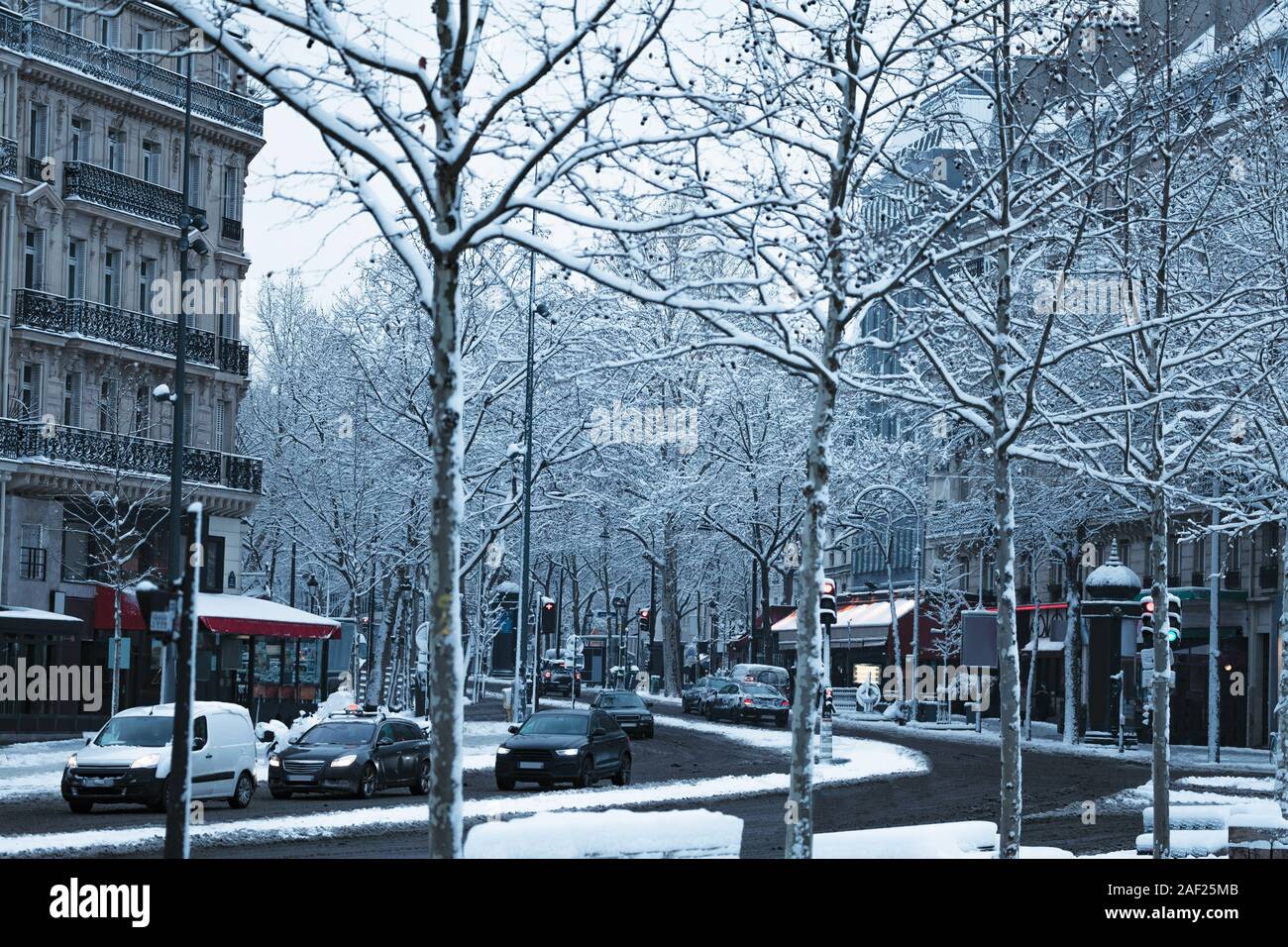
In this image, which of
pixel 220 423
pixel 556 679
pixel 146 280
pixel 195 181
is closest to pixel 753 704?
pixel 220 423

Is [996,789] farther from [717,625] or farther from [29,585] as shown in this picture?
[717,625]

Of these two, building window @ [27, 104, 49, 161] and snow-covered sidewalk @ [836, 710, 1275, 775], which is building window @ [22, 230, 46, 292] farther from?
snow-covered sidewalk @ [836, 710, 1275, 775]

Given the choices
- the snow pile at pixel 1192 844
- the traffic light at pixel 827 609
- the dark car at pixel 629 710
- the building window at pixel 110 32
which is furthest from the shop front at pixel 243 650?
the snow pile at pixel 1192 844

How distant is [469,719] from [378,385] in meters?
11.5

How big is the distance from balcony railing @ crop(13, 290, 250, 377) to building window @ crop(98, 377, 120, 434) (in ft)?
3.71

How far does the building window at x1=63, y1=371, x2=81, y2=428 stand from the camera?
49.3 m

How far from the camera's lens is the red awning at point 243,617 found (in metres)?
45.4

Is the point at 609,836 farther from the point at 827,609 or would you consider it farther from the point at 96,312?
the point at 96,312

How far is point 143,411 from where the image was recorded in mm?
51188

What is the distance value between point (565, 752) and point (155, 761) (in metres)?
8.44

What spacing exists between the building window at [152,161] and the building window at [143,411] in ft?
19.4

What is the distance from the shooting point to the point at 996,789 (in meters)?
35.1

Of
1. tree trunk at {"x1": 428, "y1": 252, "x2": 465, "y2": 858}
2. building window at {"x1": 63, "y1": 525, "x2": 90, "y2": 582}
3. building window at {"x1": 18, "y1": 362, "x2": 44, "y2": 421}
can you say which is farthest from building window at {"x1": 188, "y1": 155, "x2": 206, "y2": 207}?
tree trunk at {"x1": 428, "y1": 252, "x2": 465, "y2": 858}
